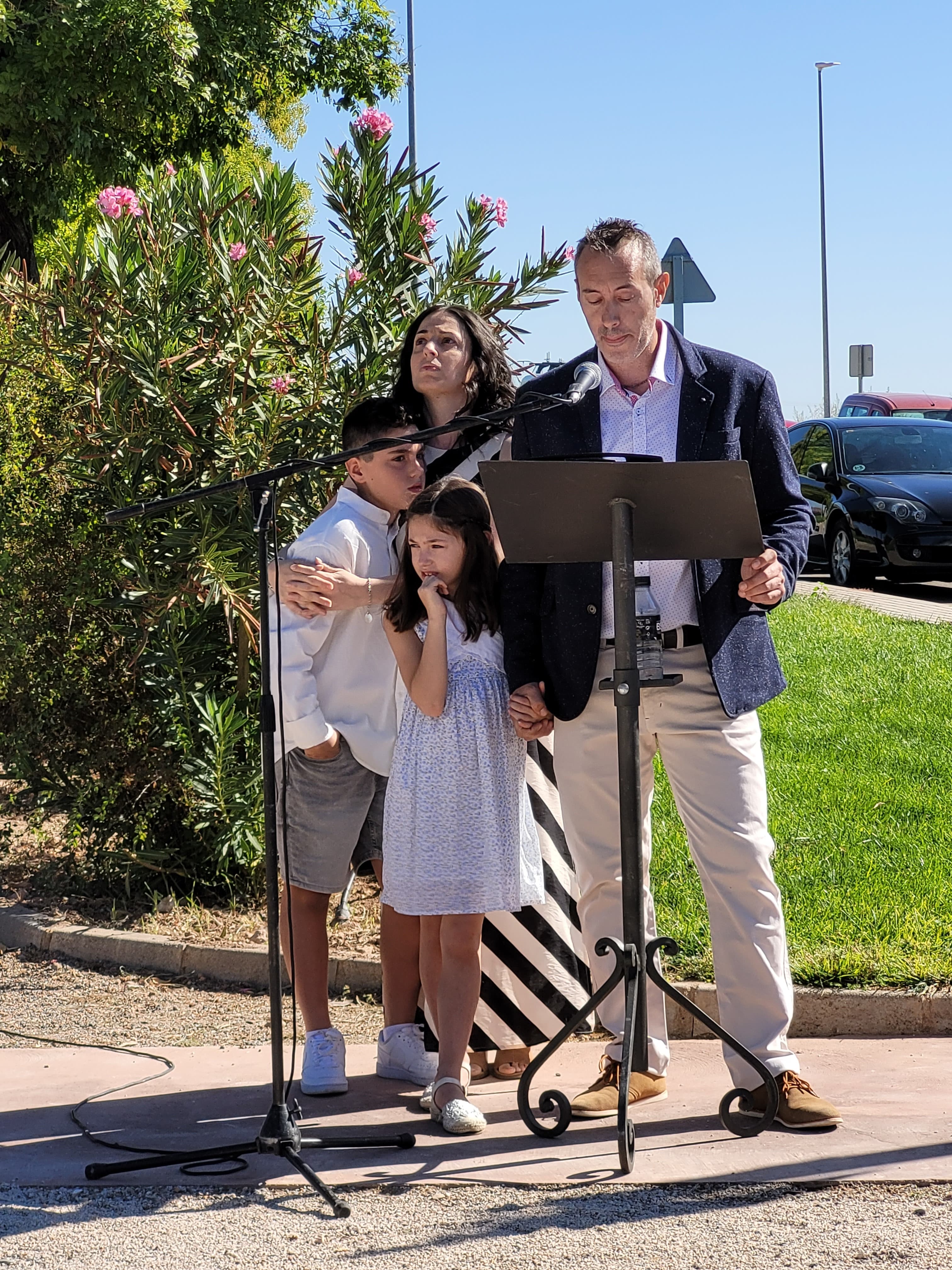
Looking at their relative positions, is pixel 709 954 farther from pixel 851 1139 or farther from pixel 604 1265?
pixel 604 1265

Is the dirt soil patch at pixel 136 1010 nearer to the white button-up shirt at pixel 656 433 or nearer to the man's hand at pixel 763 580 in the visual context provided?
the white button-up shirt at pixel 656 433

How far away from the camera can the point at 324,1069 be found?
4.40m

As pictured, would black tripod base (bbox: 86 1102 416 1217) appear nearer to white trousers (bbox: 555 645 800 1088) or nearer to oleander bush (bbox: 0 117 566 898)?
white trousers (bbox: 555 645 800 1088)

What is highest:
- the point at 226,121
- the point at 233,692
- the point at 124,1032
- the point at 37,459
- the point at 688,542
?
the point at 226,121

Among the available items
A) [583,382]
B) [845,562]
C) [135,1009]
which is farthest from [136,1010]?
[845,562]

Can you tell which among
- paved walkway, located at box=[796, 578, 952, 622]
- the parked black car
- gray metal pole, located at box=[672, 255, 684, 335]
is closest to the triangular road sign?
gray metal pole, located at box=[672, 255, 684, 335]

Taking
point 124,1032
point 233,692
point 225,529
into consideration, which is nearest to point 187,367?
point 225,529

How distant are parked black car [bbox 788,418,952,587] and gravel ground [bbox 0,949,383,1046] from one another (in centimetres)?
1049

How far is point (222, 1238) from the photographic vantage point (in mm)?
3410

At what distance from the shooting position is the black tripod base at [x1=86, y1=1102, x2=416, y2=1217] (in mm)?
3693

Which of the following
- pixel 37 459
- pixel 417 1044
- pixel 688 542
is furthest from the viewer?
pixel 37 459

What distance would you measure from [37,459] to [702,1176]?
4061mm

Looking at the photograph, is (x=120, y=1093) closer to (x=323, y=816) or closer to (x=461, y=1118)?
(x=323, y=816)

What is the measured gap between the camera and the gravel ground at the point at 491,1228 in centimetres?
326
